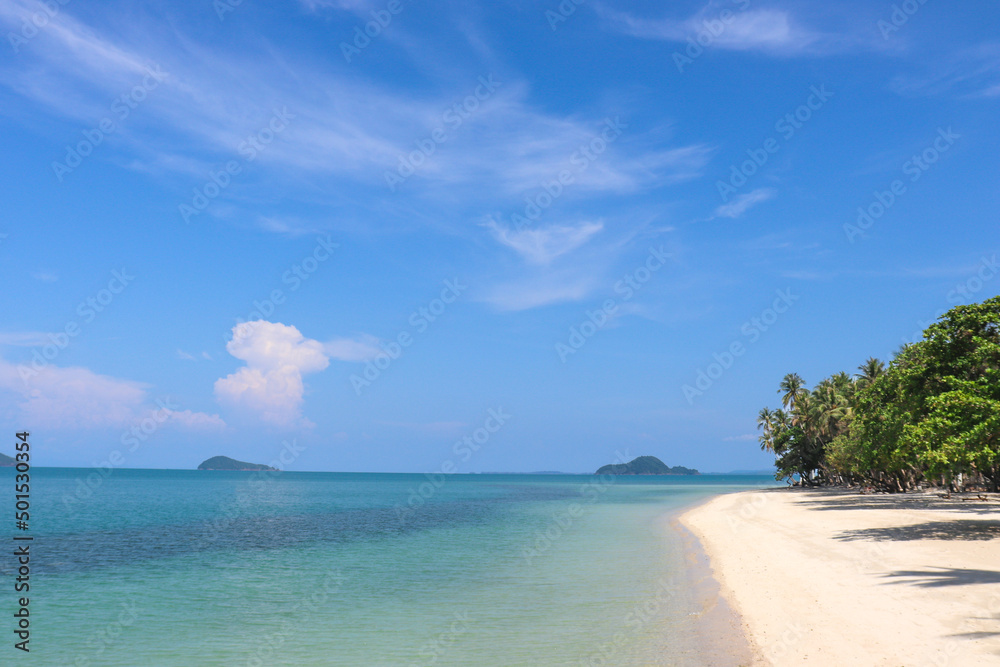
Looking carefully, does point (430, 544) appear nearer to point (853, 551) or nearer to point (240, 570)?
point (240, 570)

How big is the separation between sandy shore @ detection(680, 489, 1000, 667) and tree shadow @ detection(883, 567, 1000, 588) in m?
0.03

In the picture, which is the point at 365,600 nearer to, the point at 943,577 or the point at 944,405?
the point at 943,577

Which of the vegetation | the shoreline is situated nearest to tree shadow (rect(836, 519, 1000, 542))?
the vegetation

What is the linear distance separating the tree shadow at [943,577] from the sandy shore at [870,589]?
27 millimetres

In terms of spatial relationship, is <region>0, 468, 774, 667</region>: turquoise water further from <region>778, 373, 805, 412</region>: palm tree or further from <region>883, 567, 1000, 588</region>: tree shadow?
<region>778, 373, 805, 412</region>: palm tree

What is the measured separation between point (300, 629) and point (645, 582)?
42.7 feet

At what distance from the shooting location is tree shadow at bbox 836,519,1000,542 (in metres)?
26.5

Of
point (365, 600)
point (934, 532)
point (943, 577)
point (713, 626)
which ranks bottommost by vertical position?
point (365, 600)

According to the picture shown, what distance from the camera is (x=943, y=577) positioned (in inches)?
711

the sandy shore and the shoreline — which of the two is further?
the shoreline

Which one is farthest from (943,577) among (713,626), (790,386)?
(790,386)

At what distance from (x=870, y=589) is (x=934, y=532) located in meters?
14.3

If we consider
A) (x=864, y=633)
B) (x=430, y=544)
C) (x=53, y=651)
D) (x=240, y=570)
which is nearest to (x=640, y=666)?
(x=864, y=633)

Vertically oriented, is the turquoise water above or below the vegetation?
below
